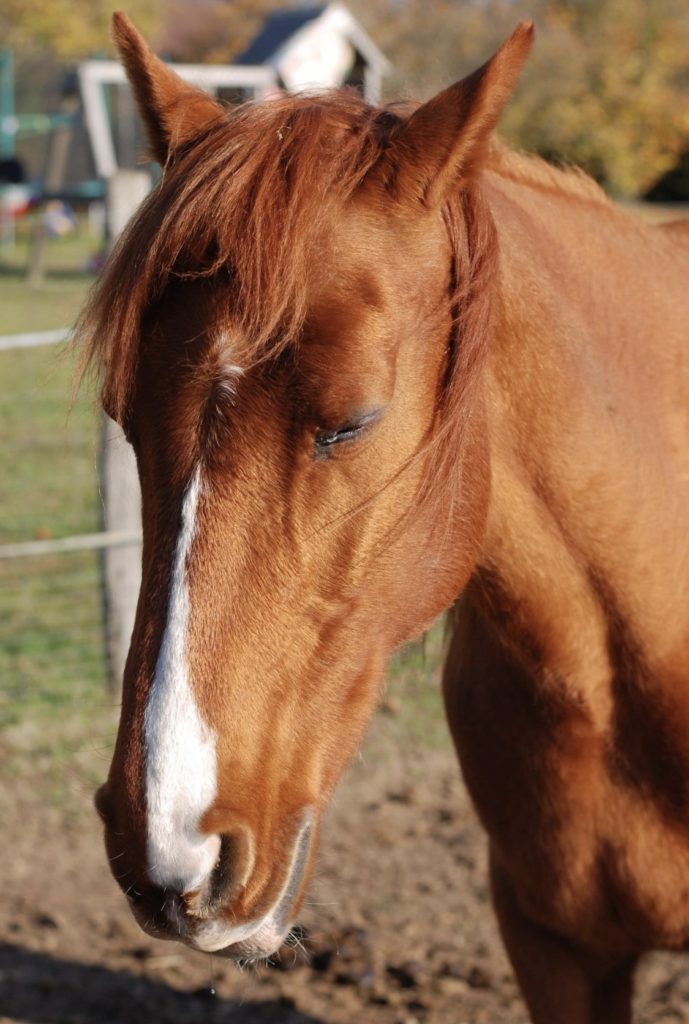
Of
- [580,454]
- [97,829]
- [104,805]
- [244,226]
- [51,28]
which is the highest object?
[244,226]

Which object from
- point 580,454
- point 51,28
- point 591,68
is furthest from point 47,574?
point 51,28

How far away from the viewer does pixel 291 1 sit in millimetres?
38906

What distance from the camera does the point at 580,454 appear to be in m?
2.11

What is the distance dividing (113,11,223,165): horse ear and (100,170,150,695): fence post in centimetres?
321

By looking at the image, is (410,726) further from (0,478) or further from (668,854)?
(0,478)

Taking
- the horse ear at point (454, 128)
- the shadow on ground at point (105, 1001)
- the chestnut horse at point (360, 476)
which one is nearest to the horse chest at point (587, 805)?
the chestnut horse at point (360, 476)

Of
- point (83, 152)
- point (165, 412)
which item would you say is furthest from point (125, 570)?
point (83, 152)

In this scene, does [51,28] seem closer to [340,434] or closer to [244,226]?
[244,226]

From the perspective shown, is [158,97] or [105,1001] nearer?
[158,97]

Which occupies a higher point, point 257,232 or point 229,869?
point 257,232

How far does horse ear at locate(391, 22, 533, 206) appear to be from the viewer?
70.2 inches

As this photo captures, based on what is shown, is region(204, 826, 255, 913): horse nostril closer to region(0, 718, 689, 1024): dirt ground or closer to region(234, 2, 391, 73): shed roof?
region(0, 718, 689, 1024): dirt ground

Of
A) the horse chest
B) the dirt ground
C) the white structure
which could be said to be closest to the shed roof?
the white structure

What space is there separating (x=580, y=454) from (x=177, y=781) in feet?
3.02
